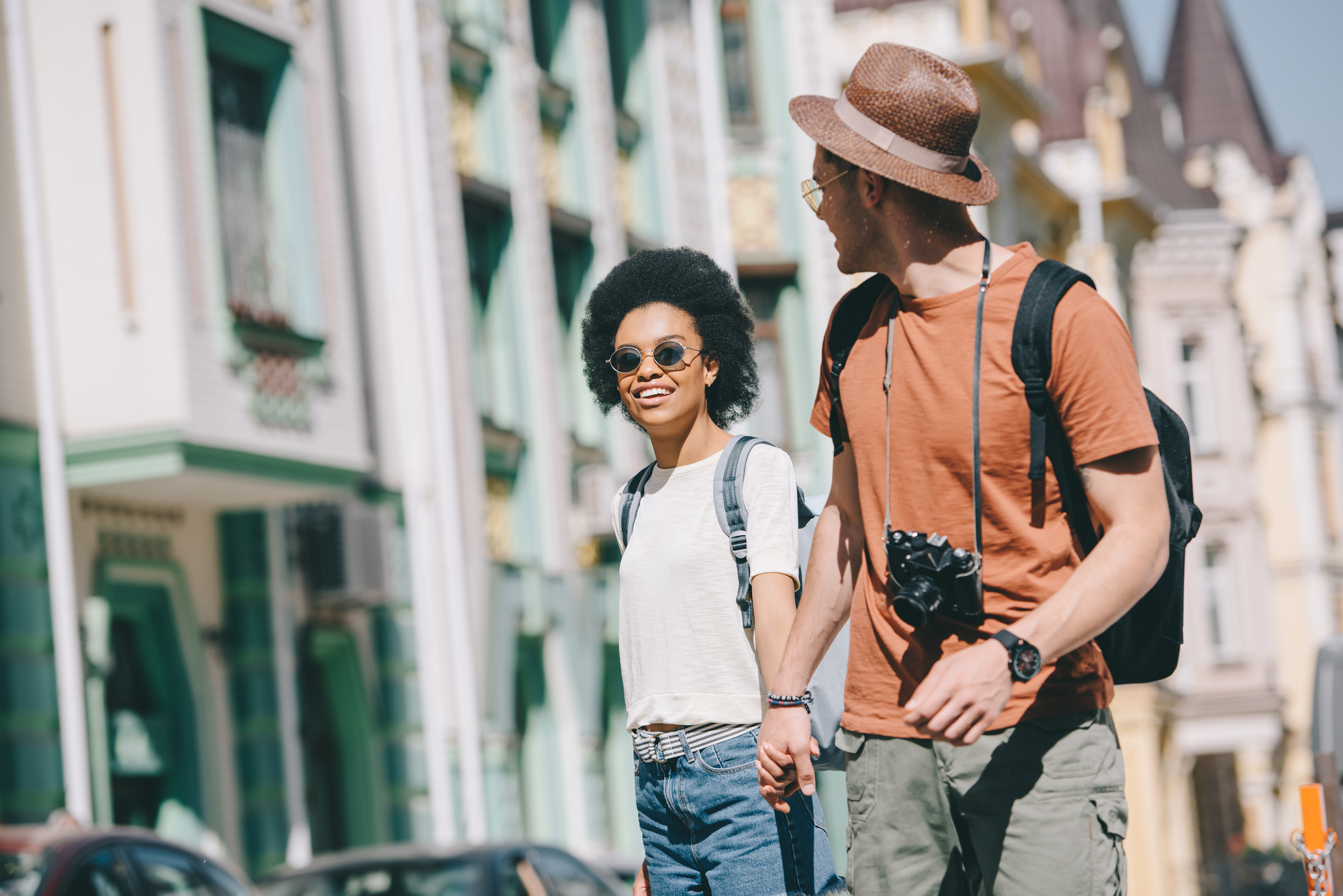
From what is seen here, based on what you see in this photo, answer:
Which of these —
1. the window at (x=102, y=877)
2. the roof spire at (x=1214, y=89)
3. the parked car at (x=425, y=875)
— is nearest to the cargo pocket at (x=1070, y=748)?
the window at (x=102, y=877)

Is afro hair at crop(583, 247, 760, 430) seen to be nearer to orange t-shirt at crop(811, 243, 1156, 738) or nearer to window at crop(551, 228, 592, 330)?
orange t-shirt at crop(811, 243, 1156, 738)

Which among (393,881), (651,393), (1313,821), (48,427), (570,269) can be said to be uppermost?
(570,269)

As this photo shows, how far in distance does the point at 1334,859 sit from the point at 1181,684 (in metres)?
27.6

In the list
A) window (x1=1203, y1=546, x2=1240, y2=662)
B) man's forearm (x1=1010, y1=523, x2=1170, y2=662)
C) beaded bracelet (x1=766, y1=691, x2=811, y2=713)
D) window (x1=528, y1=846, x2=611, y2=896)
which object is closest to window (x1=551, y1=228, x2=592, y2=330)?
window (x1=528, y1=846, x2=611, y2=896)

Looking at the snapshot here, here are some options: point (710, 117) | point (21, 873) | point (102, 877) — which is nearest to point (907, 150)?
point (21, 873)

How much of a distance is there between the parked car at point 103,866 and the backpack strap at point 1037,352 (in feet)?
17.8

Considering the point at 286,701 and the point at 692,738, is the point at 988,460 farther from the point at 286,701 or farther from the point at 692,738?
the point at 286,701

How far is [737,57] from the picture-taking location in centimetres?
2430

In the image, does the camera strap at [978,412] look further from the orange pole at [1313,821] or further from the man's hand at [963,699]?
the orange pole at [1313,821]

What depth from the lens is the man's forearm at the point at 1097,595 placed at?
11.0ft

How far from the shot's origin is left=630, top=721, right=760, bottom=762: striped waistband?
429cm

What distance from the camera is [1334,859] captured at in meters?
7.06

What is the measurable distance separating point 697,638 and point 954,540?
94cm

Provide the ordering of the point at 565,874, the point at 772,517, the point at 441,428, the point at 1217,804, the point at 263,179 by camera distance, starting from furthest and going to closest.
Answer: the point at 1217,804, the point at 441,428, the point at 263,179, the point at 565,874, the point at 772,517
